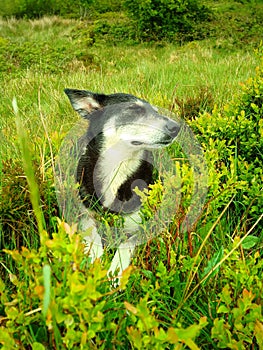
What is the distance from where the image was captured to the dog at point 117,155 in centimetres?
183

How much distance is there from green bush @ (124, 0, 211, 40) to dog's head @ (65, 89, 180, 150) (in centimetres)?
1358

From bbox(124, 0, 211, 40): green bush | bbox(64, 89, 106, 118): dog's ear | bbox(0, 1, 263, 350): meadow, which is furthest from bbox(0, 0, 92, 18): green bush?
bbox(64, 89, 106, 118): dog's ear

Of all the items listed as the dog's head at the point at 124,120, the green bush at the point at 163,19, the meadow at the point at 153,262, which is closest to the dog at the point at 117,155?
the dog's head at the point at 124,120

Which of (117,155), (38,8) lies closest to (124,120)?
(117,155)

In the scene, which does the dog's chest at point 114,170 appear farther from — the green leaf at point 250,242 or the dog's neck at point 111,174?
the green leaf at point 250,242

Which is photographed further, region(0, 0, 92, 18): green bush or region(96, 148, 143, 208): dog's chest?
region(0, 0, 92, 18): green bush

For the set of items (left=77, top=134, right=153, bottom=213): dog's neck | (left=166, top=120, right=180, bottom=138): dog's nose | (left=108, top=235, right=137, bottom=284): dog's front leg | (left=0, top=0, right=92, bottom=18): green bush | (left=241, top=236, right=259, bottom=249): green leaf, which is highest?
(left=166, top=120, right=180, bottom=138): dog's nose

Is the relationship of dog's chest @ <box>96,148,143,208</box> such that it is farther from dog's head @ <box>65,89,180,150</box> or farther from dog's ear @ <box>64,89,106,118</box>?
dog's ear @ <box>64,89,106,118</box>

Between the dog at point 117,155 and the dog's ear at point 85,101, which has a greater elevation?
the dog's ear at point 85,101

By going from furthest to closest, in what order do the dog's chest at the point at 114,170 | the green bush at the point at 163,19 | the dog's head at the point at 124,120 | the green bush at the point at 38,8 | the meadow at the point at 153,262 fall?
the green bush at the point at 38,8 < the green bush at the point at 163,19 < the dog's chest at the point at 114,170 < the dog's head at the point at 124,120 < the meadow at the point at 153,262

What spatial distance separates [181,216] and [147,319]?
3.06ft

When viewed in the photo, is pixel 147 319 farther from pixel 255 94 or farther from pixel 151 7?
pixel 151 7

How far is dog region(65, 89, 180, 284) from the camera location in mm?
1832

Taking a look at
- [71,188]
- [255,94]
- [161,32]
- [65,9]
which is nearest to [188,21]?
[161,32]
